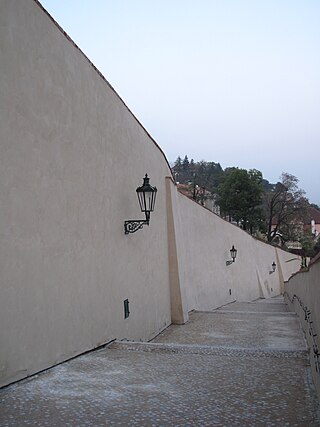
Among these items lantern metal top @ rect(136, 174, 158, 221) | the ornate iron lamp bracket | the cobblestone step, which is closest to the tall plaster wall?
the ornate iron lamp bracket

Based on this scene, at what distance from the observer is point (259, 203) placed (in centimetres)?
3975

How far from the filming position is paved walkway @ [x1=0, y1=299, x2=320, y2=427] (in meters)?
2.92

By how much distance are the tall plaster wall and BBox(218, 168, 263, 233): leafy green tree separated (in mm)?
31212

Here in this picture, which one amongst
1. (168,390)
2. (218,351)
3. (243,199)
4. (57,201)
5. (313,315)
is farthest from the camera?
(243,199)

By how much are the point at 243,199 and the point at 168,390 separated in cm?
3621

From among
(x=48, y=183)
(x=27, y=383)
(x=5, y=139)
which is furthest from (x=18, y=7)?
(x=27, y=383)

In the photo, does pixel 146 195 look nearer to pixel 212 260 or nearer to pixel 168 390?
pixel 168 390

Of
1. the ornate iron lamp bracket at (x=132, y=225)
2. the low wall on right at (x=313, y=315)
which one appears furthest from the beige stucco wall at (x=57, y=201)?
the low wall on right at (x=313, y=315)

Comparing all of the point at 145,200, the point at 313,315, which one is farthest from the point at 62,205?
the point at 313,315

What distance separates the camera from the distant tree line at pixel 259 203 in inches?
1544

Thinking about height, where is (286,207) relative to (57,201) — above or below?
above

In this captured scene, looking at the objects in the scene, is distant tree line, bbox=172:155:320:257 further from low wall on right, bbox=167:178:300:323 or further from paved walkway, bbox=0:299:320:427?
paved walkway, bbox=0:299:320:427

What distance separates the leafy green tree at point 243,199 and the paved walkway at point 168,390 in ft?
113

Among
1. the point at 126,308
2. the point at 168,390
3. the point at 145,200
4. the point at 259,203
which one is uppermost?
the point at 259,203
